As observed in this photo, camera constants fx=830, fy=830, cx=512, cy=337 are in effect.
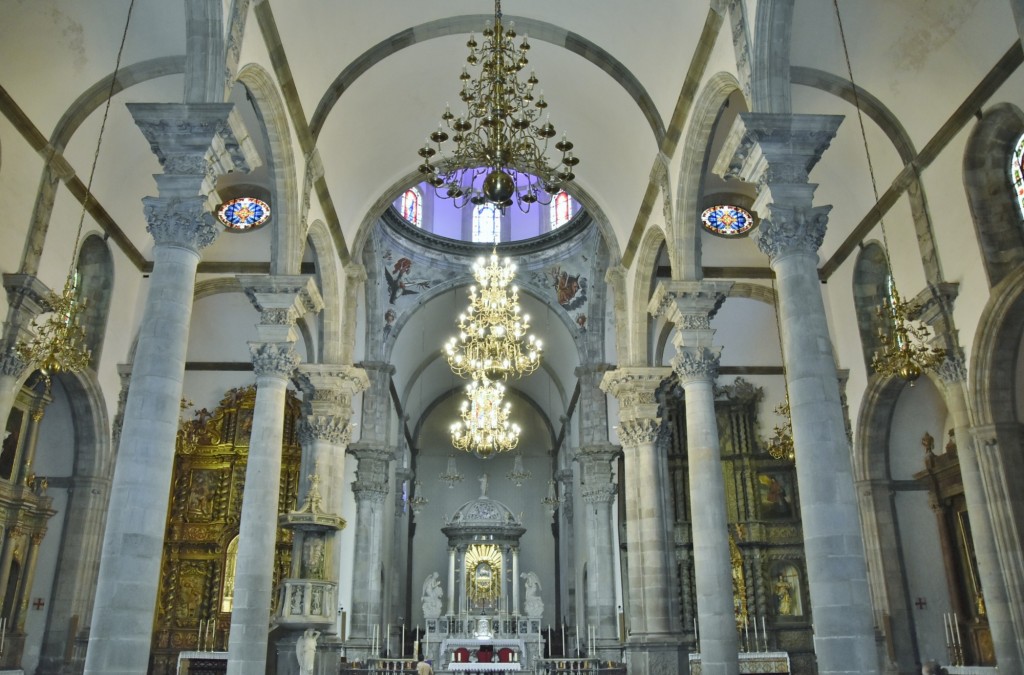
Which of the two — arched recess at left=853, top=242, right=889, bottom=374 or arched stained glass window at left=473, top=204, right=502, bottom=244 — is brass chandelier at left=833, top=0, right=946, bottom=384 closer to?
arched recess at left=853, top=242, right=889, bottom=374

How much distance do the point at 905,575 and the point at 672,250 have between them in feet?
24.8

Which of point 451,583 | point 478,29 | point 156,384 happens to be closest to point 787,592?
point 451,583

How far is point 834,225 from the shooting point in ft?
52.1

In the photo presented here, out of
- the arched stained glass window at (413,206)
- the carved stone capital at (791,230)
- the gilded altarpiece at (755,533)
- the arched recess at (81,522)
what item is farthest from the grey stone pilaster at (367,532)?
the carved stone capital at (791,230)

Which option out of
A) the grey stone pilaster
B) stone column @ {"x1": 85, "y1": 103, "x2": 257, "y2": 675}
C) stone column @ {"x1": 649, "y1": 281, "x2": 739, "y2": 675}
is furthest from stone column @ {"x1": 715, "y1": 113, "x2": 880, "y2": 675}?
the grey stone pilaster

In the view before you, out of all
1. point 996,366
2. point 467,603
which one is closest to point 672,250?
point 996,366

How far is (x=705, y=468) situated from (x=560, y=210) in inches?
616

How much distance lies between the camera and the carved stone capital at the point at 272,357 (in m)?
12.3

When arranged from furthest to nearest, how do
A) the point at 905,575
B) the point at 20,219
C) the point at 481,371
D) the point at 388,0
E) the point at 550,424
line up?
the point at 550,424, the point at 905,575, the point at 481,371, the point at 388,0, the point at 20,219

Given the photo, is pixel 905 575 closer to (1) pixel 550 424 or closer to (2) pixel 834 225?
(2) pixel 834 225

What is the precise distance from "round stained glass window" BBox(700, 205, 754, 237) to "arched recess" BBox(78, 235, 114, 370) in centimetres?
1203

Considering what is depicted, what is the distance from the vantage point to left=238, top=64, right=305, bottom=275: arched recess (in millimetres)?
11492

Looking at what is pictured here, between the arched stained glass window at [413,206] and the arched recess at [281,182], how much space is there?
41.9ft

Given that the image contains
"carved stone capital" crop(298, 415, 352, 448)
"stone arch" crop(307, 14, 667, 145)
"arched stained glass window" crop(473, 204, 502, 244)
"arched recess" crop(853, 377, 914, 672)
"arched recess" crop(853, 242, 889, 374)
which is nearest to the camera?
"stone arch" crop(307, 14, 667, 145)
